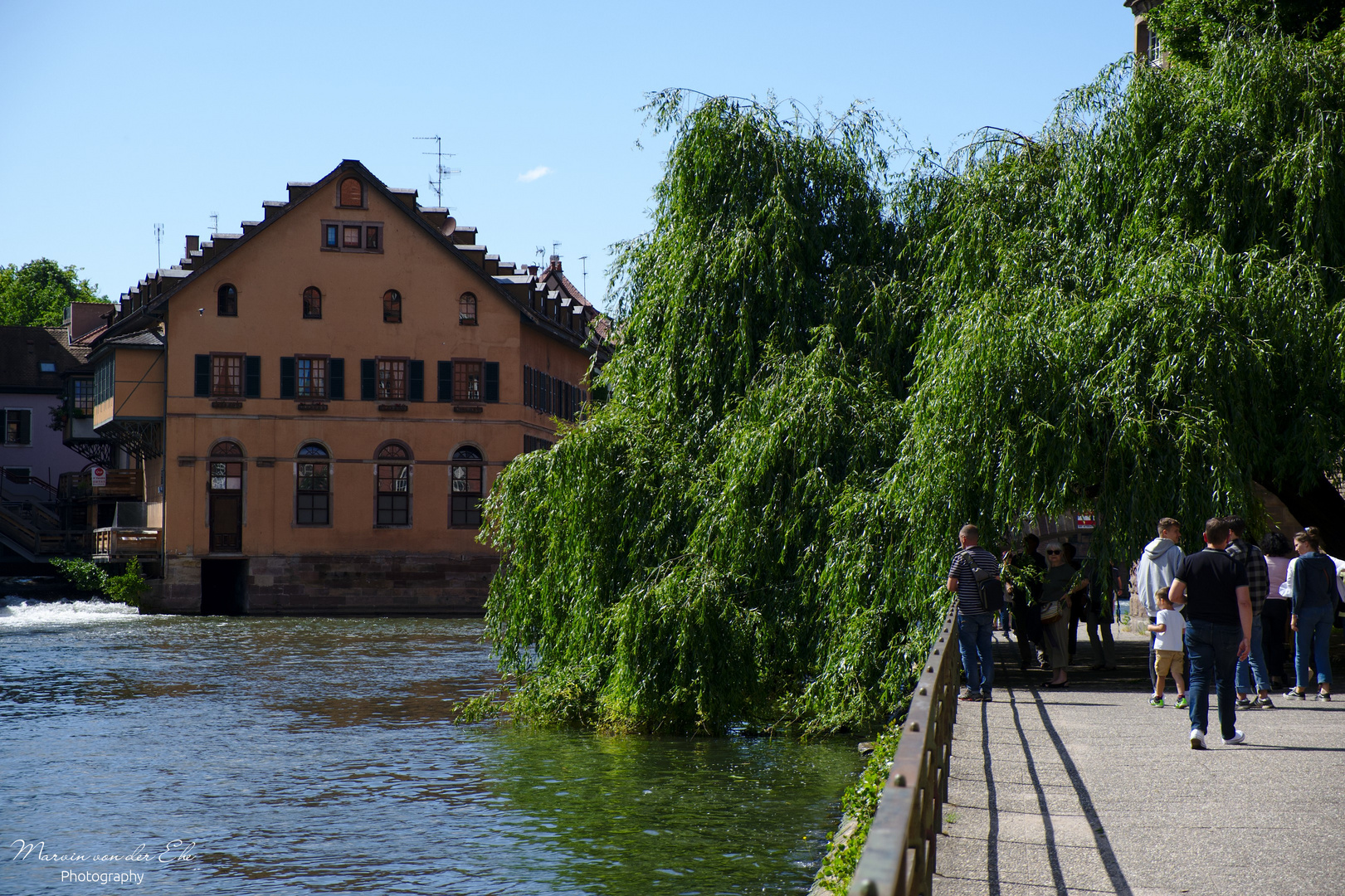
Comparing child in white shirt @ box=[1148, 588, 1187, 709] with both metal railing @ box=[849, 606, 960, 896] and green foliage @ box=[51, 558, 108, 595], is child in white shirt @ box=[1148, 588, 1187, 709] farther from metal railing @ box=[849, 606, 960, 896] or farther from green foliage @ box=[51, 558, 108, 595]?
green foliage @ box=[51, 558, 108, 595]

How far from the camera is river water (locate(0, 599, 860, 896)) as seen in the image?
36.2 ft

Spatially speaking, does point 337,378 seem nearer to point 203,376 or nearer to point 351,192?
point 203,376

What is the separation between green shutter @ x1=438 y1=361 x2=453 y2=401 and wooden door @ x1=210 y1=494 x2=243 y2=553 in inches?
319

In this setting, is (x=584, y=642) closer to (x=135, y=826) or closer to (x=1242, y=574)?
(x=135, y=826)

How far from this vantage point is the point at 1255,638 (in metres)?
13.3

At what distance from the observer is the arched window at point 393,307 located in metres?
51.8

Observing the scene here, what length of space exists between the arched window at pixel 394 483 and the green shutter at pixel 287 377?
12.6 feet

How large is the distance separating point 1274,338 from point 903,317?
4.61 meters

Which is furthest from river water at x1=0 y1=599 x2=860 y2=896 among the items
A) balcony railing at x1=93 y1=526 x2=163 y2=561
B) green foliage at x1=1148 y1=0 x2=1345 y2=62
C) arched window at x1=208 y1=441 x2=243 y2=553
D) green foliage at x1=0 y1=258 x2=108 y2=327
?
green foliage at x1=0 y1=258 x2=108 y2=327

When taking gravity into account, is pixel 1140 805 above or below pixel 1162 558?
below

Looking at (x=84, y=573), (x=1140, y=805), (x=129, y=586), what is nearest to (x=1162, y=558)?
(x=1140, y=805)

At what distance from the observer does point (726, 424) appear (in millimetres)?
17344

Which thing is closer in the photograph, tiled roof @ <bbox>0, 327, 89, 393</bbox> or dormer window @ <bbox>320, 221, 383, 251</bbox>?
dormer window @ <bbox>320, 221, 383, 251</bbox>

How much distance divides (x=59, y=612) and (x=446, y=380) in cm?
1553
